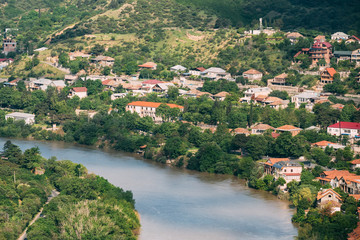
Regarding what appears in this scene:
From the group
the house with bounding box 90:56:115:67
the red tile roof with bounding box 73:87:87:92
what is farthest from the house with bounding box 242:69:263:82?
the house with bounding box 90:56:115:67

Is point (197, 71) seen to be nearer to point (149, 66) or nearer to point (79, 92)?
point (149, 66)

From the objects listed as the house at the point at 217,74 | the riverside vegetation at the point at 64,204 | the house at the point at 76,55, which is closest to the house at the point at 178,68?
the house at the point at 217,74

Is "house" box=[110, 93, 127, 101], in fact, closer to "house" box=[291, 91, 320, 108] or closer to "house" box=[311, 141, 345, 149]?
"house" box=[291, 91, 320, 108]

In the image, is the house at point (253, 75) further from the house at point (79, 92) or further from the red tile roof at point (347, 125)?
the house at point (79, 92)

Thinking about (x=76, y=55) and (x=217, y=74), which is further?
(x=76, y=55)

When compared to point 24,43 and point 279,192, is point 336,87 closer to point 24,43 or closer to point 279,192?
point 279,192

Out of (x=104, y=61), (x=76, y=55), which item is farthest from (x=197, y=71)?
(x=76, y=55)

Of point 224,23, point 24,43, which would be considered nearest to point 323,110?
point 224,23
